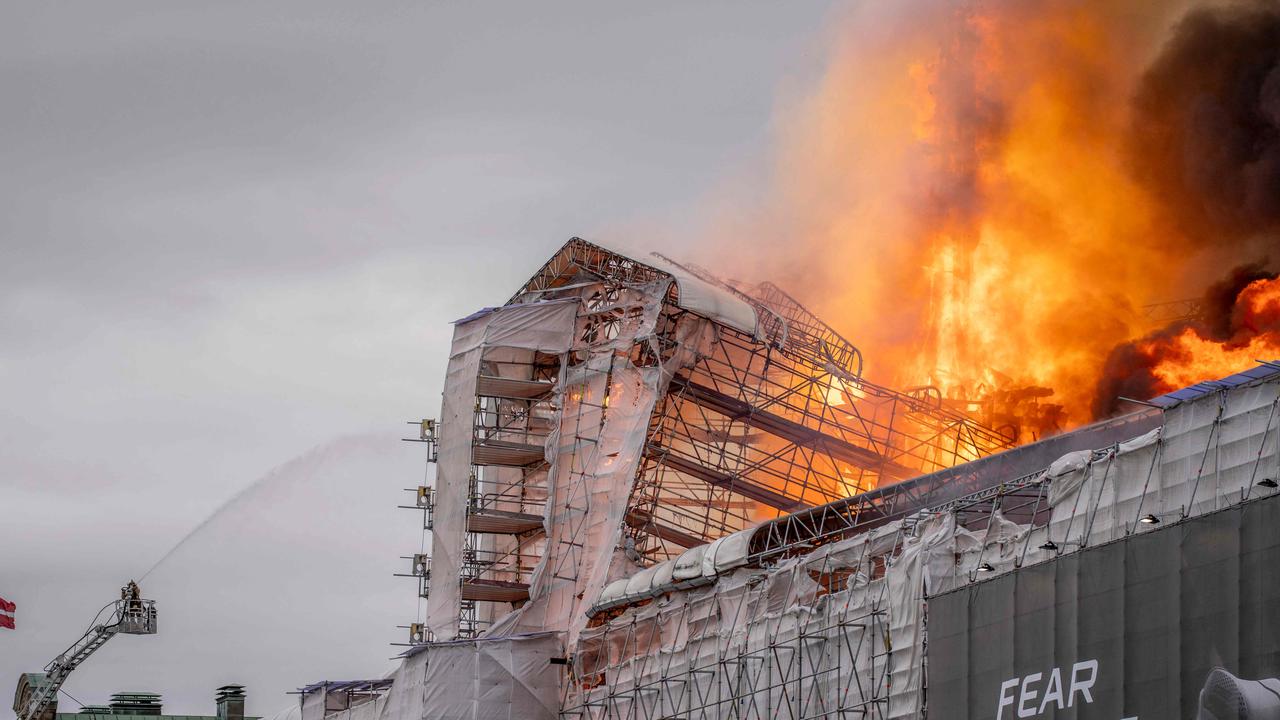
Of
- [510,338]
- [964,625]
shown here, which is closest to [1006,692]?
[964,625]

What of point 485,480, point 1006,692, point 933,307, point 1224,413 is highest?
point 933,307

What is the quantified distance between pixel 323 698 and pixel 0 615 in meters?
16.8

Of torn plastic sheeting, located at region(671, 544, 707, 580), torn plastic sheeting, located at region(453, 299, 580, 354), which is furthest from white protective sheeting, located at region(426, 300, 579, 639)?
torn plastic sheeting, located at region(671, 544, 707, 580)

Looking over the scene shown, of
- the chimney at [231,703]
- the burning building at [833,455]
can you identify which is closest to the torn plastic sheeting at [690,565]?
the burning building at [833,455]

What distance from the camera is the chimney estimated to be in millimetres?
110750

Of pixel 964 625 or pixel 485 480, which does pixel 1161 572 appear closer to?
pixel 964 625

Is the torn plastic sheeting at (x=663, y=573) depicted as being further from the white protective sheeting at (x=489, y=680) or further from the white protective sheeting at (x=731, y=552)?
the white protective sheeting at (x=489, y=680)

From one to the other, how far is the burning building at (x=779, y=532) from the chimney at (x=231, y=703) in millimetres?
24471

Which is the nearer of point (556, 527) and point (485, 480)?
point (556, 527)

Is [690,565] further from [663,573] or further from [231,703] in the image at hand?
[231,703]

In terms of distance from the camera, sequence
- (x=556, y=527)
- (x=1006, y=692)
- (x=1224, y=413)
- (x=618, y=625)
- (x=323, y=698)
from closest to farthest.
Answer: (x=1224, y=413), (x=1006, y=692), (x=618, y=625), (x=556, y=527), (x=323, y=698)

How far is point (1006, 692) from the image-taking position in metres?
50.4

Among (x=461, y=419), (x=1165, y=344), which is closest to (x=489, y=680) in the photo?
(x=461, y=419)

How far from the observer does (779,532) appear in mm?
65625
